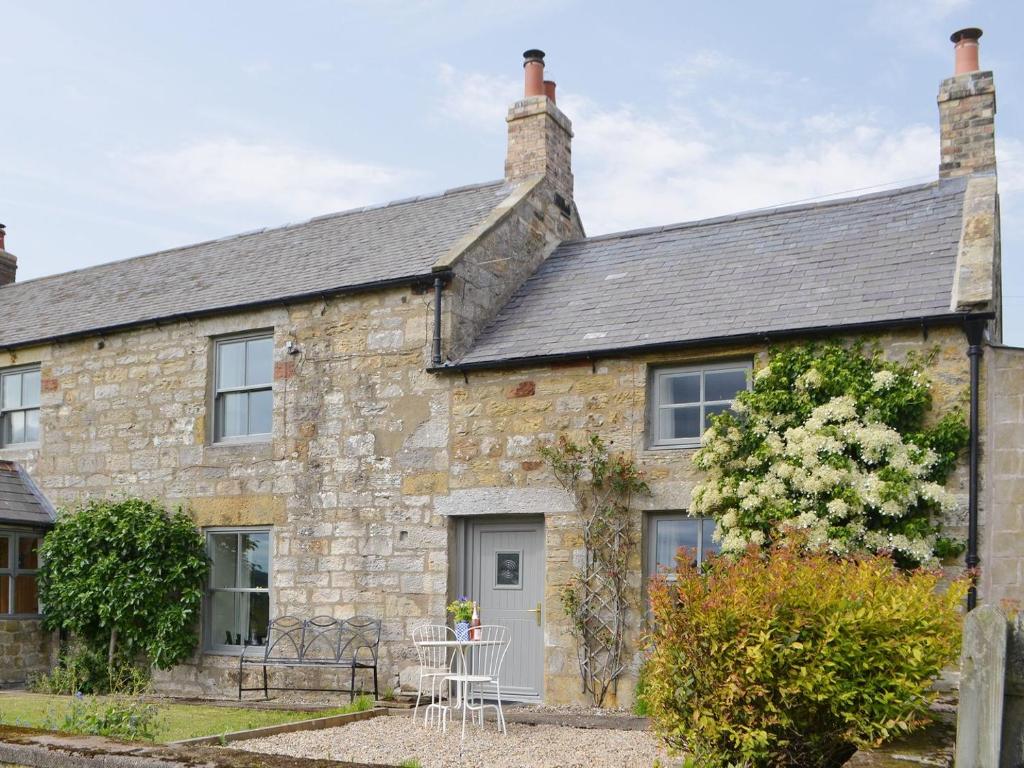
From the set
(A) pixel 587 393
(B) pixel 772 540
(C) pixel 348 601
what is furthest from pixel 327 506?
(B) pixel 772 540

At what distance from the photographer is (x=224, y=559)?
47.9 feet

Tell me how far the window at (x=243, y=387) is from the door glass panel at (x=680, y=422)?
5.28m

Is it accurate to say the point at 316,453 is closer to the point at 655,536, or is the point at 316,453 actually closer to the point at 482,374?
the point at 482,374

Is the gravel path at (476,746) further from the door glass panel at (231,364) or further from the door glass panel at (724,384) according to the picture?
the door glass panel at (231,364)

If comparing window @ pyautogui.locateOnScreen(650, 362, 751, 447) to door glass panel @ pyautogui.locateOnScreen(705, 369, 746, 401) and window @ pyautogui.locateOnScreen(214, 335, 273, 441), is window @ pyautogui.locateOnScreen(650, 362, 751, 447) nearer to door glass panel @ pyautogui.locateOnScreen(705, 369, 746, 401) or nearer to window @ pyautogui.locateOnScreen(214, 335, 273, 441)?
door glass panel @ pyautogui.locateOnScreen(705, 369, 746, 401)

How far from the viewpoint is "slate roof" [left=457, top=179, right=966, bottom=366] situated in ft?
37.4

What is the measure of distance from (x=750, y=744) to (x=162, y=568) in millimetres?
9974

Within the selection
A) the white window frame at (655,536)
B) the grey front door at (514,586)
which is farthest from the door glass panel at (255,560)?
the white window frame at (655,536)

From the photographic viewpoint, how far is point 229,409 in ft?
48.8

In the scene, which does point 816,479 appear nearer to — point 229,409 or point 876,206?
point 876,206

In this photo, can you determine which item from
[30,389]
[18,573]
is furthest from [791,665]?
[30,389]

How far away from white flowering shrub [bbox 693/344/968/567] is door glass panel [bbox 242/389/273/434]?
5.95 metres

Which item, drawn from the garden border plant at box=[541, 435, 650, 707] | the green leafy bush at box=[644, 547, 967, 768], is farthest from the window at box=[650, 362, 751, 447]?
the green leafy bush at box=[644, 547, 967, 768]

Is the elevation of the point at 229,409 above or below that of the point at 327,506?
above
